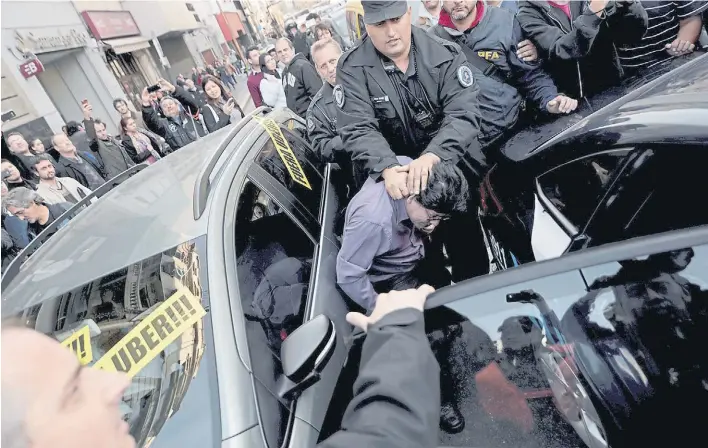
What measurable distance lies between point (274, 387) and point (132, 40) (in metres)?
20.6

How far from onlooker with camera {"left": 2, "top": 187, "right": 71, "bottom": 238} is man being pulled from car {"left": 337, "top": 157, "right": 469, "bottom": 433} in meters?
3.47

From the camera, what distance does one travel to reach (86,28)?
1408 centimetres

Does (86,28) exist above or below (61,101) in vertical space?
above

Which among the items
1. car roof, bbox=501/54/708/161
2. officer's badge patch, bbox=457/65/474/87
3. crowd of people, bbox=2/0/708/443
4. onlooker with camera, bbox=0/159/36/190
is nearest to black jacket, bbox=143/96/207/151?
onlooker with camera, bbox=0/159/36/190

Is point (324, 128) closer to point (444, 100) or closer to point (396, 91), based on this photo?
point (396, 91)

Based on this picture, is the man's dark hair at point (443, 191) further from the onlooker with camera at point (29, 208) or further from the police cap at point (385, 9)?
the onlooker with camera at point (29, 208)

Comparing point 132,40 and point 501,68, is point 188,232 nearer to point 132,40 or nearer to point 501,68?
point 501,68

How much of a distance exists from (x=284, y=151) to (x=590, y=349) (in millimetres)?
1810

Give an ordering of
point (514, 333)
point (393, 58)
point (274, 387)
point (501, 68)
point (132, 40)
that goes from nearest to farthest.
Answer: point (514, 333)
point (274, 387)
point (393, 58)
point (501, 68)
point (132, 40)

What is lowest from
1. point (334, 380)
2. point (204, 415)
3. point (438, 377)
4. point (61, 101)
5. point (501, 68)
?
point (334, 380)

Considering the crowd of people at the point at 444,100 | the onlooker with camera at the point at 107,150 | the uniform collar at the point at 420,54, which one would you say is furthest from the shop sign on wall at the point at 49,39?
the uniform collar at the point at 420,54

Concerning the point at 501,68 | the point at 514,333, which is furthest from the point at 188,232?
the point at 501,68

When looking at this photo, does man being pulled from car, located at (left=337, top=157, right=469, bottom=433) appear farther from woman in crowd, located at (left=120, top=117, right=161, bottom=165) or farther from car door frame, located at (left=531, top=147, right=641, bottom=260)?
woman in crowd, located at (left=120, top=117, right=161, bottom=165)

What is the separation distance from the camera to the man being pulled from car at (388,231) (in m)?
1.62
